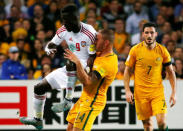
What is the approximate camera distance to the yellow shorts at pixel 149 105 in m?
7.98

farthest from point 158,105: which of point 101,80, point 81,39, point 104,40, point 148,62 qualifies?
point 81,39

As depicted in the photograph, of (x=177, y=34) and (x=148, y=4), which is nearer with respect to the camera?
(x=177, y=34)

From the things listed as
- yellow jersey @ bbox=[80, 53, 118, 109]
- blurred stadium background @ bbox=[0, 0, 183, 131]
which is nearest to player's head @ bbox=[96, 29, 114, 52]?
yellow jersey @ bbox=[80, 53, 118, 109]

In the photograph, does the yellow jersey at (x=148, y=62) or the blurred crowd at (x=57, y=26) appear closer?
the yellow jersey at (x=148, y=62)

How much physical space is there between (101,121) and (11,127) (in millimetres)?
1966

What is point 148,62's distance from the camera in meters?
8.08

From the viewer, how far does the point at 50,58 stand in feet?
38.0

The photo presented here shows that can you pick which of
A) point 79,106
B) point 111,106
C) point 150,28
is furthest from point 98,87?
point 111,106

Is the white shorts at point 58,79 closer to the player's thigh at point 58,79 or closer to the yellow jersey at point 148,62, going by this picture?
the player's thigh at point 58,79

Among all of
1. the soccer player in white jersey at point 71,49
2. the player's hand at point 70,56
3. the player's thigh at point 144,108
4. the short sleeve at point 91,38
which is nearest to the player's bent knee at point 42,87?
the soccer player in white jersey at point 71,49

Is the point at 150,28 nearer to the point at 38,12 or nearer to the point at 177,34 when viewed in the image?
the point at 177,34

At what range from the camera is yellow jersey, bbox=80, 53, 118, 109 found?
7441 millimetres

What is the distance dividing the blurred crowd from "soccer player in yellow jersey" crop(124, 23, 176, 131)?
2.72 metres

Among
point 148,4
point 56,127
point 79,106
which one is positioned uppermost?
point 148,4
